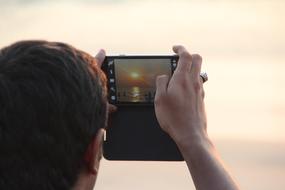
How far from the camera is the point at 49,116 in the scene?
1838 mm

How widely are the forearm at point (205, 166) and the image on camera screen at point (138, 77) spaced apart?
268 millimetres

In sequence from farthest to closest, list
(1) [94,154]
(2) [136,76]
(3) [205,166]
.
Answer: (2) [136,76]
(3) [205,166]
(1) [94,154]

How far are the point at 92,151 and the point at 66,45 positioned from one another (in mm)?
295

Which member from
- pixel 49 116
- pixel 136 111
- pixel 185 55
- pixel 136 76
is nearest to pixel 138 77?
pixel 136 76

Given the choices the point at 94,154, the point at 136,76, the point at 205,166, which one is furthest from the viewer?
the point at 136,76

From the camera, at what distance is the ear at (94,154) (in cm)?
194

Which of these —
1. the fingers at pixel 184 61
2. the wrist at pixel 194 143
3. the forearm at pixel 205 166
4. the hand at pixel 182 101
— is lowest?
the forearm at pixel 205 166

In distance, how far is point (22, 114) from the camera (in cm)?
182

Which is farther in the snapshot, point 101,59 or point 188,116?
point 101,59

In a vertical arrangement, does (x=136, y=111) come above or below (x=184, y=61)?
below

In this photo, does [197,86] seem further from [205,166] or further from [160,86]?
[205,166]

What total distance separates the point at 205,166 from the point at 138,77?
0.43 m

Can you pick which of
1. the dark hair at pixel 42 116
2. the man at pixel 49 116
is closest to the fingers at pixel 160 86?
the man at pixel 49 116

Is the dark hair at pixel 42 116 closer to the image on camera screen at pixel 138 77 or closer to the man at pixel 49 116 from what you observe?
the man at pixel 49 116
